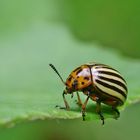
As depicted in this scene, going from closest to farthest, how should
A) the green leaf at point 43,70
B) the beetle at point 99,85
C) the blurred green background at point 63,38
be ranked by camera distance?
the green leaf at point 43,70 < the beetle at point 99,85 < the blurred green background at point 63,38

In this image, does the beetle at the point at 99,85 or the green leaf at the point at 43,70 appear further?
the beetle at the point at 99,85

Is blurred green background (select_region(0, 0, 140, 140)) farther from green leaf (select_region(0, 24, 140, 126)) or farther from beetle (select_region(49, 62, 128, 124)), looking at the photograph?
beetle (select_region(49, 62, 128, 124))

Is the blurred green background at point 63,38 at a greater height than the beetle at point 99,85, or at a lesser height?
lesser

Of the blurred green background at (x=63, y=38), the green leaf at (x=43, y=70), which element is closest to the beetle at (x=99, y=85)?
the green leaf at (x=43, y=70)

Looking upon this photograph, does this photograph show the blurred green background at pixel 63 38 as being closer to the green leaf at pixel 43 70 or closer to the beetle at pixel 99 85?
the green leaf at pixel 43 70

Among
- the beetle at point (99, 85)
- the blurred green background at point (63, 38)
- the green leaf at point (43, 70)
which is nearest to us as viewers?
the green leaf at point (43, 70)

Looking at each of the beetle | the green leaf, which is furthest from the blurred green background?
the beetle

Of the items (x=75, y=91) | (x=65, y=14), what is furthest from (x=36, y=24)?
(x=75, y=91)
